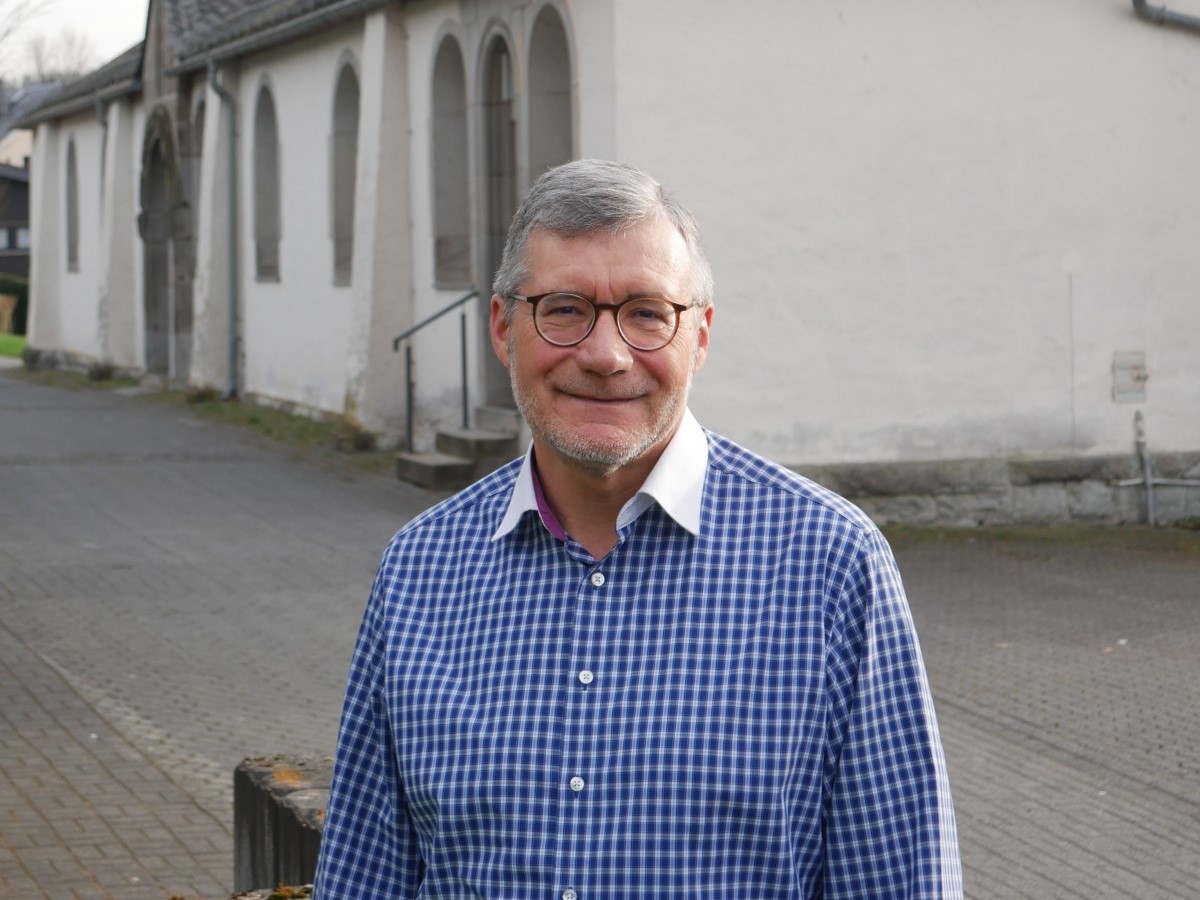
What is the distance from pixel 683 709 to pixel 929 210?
41.5ft

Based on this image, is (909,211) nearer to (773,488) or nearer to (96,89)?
(773,488)

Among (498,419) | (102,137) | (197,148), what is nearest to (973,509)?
(498,419)

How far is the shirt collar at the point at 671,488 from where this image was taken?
2.44 metres

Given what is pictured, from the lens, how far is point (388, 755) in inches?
103

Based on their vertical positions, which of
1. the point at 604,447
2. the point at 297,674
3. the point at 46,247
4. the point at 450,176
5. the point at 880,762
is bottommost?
the point at 297,674

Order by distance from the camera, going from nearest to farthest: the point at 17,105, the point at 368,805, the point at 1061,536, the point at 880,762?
the point at 880,762, the point at 368,805, the point at 1061,536, the point at 17,105

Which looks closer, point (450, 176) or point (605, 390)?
point (605, 390)

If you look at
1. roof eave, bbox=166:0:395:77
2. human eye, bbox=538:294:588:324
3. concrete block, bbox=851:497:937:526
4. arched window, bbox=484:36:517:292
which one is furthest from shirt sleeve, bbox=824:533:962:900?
roof eave, bbox=166:0:395:77

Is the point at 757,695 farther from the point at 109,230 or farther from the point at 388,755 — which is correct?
the point at 109,230

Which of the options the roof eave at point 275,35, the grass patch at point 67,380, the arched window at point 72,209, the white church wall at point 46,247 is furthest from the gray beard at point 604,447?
the white church wall at point 46,247

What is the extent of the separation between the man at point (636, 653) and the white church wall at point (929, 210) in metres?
11.5

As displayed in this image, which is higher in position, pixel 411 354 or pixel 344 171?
pixel 344 171

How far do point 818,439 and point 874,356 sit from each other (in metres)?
0.80

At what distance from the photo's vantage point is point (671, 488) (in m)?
2.46
